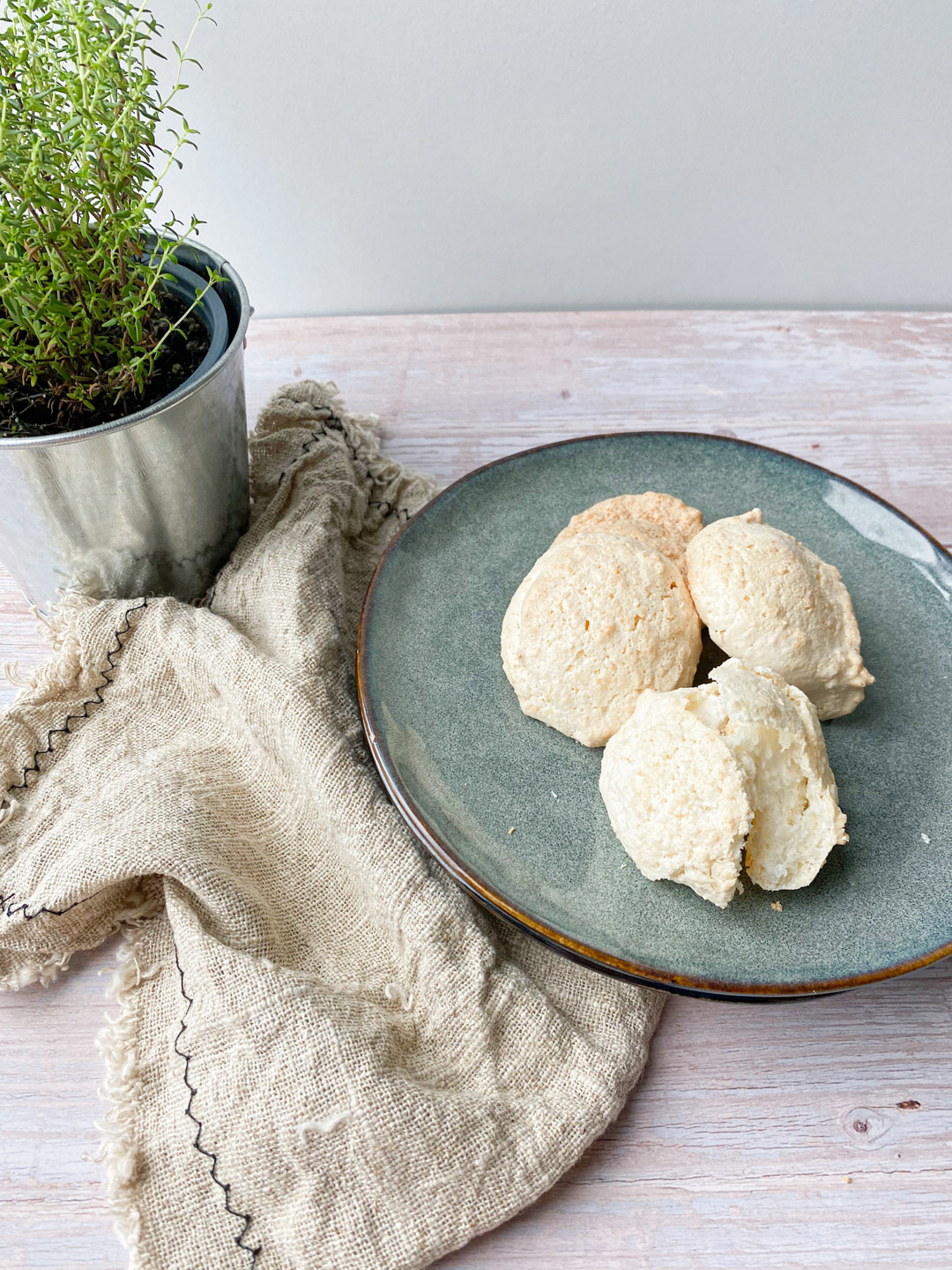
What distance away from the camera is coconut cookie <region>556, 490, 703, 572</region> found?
113 cm

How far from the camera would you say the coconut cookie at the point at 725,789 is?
0.87 metres

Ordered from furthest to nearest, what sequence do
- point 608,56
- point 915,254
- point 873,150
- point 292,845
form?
point 915,254
point 873,150
point 608,56
point 292,845

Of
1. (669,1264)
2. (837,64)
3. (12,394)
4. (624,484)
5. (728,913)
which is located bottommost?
(669,1264)

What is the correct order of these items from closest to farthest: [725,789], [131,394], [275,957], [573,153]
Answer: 1. [725,789]
2. [275,957]
3. [131,394]
4. [573,153]

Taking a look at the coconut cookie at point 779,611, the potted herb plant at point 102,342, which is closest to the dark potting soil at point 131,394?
the potted herb plant at point 102,342

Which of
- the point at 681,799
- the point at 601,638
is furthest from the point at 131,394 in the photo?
the point at 681,799

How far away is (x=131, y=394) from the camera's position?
1.11m

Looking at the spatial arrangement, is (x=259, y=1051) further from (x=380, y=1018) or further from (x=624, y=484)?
(x=624, y=484)

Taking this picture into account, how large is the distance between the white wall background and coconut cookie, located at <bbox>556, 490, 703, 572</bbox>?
81 cm

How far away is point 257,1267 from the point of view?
0.79 metres

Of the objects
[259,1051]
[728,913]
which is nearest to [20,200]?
[259,1051]

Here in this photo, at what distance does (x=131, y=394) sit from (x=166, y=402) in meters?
0.09

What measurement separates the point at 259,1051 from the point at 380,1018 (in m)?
0.11

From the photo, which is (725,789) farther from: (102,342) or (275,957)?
(102,342)
